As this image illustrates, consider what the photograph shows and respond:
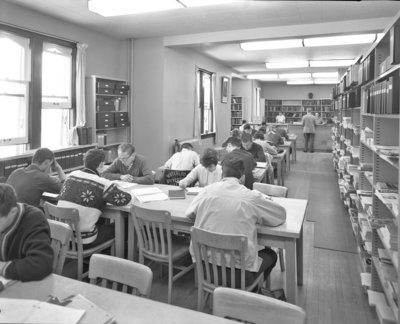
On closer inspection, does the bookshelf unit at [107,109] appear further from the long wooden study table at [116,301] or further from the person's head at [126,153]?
the long wooden study table at [116,301]

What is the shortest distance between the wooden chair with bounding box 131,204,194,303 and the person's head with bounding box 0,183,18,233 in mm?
1168

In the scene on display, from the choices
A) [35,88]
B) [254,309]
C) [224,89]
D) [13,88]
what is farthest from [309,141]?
[254,309]

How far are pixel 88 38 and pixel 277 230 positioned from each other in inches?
214

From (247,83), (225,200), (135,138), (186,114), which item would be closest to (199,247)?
(225,200)

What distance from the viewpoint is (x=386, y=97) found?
102 inches

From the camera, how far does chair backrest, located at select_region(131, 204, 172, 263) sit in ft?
9.36

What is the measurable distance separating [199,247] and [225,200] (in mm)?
365

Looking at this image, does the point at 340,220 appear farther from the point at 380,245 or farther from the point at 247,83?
the point at 247,83

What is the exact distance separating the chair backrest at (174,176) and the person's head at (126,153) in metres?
0.50

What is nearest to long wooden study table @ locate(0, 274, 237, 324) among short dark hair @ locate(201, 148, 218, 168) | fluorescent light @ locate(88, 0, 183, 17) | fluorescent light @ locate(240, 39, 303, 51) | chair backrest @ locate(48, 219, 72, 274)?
chair backrest @ locate(48, 219, 72, 274)

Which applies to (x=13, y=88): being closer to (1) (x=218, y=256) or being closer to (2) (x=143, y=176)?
→ (2) (x=143, y=176)

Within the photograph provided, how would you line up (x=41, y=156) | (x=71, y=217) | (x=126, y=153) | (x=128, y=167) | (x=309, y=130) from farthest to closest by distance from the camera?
(x=309, y=130) → (x=128, y=167) → (x=126, y=153) → (x=41, y=156) → (x=71, y=217)

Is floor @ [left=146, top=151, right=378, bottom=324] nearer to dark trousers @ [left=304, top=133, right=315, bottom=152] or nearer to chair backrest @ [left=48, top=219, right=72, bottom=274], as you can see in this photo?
chair backrest @ [left=48, top=219, right=72, bottom=274]

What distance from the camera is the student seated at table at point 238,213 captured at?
249 cm
